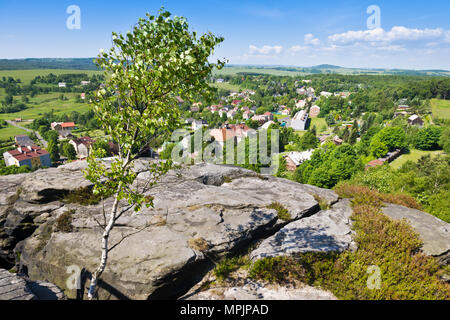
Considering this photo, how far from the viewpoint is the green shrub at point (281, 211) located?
391 inches

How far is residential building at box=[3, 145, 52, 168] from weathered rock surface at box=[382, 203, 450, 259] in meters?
86.7

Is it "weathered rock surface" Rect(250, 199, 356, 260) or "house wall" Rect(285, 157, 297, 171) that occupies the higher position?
"weathered rock surface" Rect(250, 199, 356, 260)

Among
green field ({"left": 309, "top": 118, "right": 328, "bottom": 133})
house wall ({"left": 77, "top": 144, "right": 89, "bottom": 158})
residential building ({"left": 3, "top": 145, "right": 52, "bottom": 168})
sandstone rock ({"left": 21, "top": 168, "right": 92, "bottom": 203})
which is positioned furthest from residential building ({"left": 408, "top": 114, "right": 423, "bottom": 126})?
residential building ({"left": 3, "top": 145, "right": 52, "bottom": 168})

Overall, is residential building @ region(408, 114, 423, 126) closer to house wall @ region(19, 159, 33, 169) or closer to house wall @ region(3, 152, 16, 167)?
house wall @ region(19, 159, 33, 169)

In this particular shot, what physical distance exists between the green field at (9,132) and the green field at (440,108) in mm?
197053

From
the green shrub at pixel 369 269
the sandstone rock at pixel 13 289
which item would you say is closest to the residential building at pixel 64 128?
the sandstone rock at pixel 13 289

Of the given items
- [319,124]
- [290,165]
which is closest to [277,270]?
[290,165]

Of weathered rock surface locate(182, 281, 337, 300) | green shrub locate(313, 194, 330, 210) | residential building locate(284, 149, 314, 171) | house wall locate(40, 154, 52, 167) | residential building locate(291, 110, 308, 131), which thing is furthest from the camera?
residential building locate(291, 110, 308, 131)

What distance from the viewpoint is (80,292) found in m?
7.32

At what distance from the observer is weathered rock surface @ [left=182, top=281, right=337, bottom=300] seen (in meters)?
6.83

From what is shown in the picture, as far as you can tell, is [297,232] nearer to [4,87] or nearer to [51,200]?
[51,200]

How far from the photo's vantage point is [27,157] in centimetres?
6800
